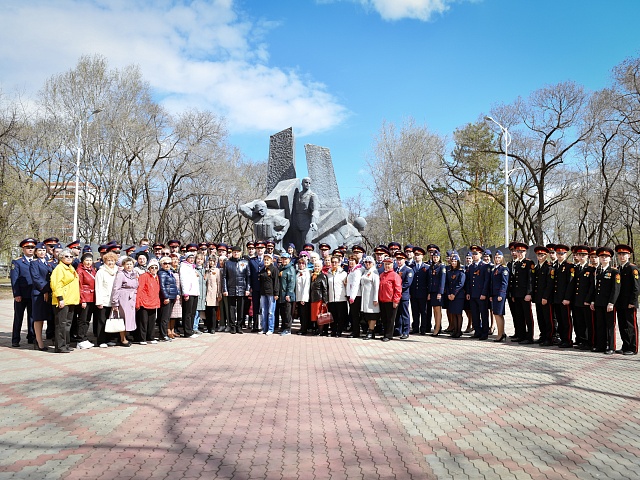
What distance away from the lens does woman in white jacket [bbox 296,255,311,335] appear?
10961 millimetres

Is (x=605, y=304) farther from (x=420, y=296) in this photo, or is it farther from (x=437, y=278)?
(x=420, y=296)

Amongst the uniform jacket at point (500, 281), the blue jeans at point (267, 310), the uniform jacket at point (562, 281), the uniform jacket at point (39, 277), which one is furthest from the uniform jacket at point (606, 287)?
the uniform jacket at point (39, 277)

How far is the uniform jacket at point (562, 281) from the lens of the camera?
9.13 meters

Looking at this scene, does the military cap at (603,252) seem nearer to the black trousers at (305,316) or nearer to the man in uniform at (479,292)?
the man in uniform at (479,292)

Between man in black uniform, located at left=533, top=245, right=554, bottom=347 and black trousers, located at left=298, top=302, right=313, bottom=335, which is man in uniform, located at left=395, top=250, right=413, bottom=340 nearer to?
black trousers, located at left=298, top=302, right=313, bottom=335

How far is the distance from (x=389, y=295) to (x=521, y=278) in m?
2.67

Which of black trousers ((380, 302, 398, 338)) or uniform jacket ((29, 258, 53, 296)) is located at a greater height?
uniform jacket ((29, 258, 53, 296))

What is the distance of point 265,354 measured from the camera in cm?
831

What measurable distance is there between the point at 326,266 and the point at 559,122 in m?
24.3

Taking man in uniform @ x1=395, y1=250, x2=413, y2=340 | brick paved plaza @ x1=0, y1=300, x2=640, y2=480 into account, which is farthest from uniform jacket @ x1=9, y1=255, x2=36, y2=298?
man in uniform @ x1=395, y1=250, x2=413, y2=340

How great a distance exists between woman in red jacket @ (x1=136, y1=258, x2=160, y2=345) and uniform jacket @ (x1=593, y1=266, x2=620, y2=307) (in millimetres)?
7969

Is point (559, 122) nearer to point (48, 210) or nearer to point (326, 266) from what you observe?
point (326, 266)

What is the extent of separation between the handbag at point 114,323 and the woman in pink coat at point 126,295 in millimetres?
69

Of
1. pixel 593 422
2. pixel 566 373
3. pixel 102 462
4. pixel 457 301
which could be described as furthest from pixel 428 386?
pixel 457 301
